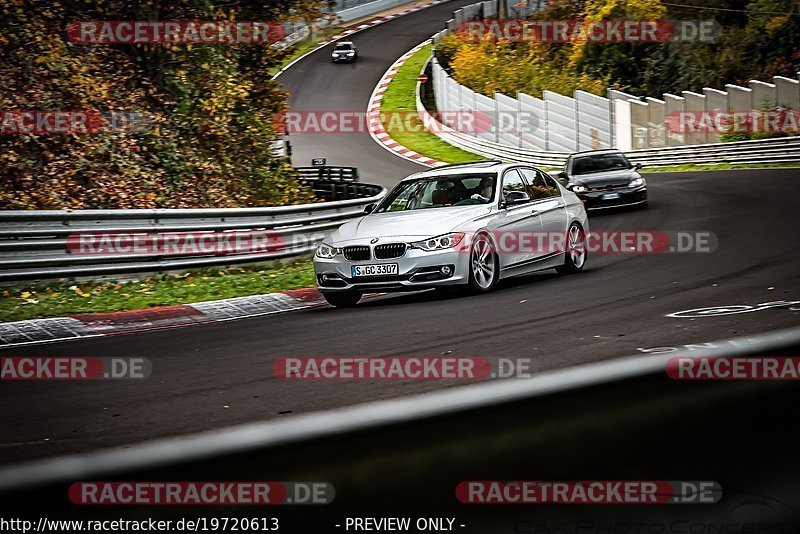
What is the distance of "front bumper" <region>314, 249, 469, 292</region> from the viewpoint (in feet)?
37.7

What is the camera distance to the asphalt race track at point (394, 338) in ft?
20.7

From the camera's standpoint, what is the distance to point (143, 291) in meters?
13.1

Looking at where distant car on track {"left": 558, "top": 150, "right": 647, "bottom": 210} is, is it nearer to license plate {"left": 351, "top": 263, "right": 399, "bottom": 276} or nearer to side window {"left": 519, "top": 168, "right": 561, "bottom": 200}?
side window {"left": 519, "top": 168, "right": 561, "bottom": 200}

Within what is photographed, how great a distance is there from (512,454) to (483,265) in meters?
9.98

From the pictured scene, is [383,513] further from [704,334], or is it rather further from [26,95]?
[26,95]

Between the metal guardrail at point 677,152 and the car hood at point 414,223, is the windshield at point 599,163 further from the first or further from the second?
the car hood at point 414,223

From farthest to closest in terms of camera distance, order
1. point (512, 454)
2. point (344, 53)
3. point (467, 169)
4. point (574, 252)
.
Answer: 1. point (344, 53)
2. point (574, 252)
3. point (467, 169)
4. point (512, 454)

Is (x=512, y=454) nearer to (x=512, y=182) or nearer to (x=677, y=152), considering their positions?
(x=512, y=182)

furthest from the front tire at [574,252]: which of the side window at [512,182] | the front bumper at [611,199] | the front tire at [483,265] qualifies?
the front bumper at [611,199]

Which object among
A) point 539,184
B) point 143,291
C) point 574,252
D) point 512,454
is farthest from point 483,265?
point 512,454

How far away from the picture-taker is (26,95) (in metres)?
16.8

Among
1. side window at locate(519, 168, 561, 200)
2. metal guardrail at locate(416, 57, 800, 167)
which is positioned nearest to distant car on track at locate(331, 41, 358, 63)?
metal guardrail at locate(416, 57, 800, 167)

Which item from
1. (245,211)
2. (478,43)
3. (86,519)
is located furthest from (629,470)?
(478,43)

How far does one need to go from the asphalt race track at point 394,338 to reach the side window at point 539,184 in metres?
1.07
